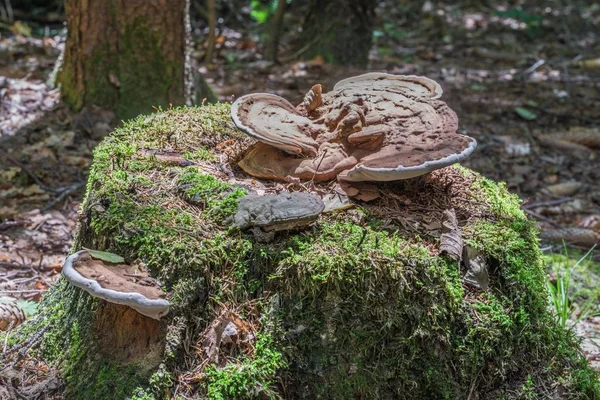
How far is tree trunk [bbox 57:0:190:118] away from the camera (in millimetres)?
5723

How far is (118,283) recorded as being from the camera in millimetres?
2344

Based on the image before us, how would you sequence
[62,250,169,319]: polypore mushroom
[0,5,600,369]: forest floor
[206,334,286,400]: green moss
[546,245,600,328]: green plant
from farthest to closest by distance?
[0,5,600,369]: forest floor < [546,245,600,328]: green plant < [206,334,286,400]: green moss < [62,250,169,319]: polypore mushroom

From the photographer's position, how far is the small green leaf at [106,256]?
2.48 meters

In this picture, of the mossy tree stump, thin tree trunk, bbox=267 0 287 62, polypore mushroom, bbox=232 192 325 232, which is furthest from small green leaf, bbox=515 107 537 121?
Answer: polypore mushroom, bbox=232 192 325 232

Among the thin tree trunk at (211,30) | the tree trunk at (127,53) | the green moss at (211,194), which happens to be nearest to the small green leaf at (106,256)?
the green moss at (211,194)

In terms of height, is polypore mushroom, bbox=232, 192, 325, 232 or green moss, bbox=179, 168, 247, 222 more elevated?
polypore mushroom, bbox=232, 192, 325, 232

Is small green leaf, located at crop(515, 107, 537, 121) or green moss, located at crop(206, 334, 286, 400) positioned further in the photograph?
small green leaf, located at crop(515, 107, 537, 121)

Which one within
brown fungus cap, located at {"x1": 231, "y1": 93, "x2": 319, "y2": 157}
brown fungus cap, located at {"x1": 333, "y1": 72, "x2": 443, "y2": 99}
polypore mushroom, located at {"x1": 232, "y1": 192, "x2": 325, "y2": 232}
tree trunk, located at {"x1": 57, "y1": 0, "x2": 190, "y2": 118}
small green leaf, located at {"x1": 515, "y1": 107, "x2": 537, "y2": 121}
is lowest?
small green leaf, located at {"x1": 515, "y1": 107, "x2": 537, "y2": 121}

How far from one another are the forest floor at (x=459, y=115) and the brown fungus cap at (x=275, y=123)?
4.45 feet

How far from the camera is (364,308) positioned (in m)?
2.52

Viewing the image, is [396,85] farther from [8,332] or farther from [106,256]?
[8,332]

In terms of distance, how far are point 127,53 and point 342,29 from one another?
3.79 metres

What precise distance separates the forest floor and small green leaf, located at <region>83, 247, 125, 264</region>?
154 cm

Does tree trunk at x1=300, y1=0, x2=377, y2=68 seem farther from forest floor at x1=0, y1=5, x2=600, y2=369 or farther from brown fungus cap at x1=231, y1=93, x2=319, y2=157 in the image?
brown fungus cap at x1=231, y1=93, x2=319, y2=157
